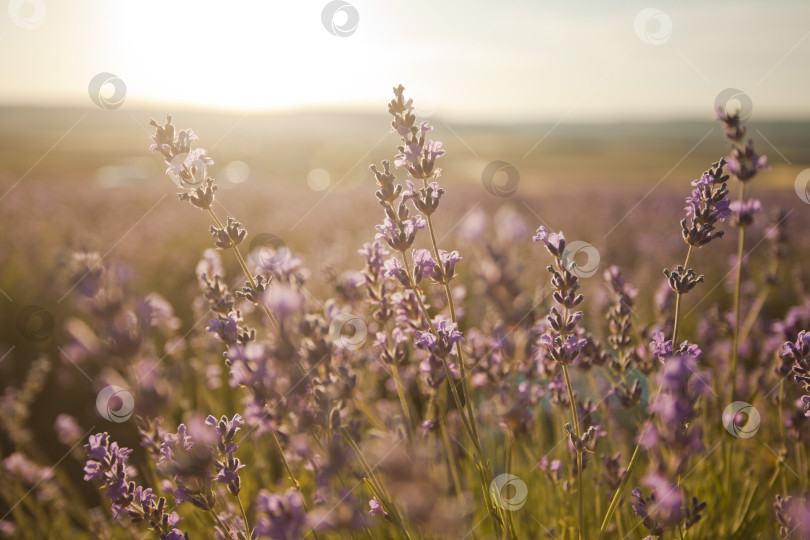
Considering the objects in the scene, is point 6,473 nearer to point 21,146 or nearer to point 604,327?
point 604,327

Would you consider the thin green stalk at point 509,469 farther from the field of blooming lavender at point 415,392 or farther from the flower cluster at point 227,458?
the flower cluster at point 227,458

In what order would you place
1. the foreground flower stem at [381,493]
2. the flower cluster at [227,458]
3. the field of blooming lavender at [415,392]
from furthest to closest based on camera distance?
the foreground flower stem at [381,493], the flower cluster at [227,458], the field of blooming lavender at [415,392]

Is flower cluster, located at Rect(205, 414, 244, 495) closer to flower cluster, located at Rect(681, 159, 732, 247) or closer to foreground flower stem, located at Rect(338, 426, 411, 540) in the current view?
foreground flower stem, located at Rect(338, 426, 411, 540)

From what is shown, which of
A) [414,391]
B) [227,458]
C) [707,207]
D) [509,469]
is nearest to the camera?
[227,458]

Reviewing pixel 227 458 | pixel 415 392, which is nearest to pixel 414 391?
pixel 415 392

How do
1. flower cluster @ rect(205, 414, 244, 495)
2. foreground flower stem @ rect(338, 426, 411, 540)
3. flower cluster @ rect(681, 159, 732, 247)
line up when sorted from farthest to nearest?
flower cluster @ rect(681, 159, 732, 247)
foreground flower stem @ rect(338, 426, 411, 540)
flower cluster @ rect(205, 414, 244, 495)

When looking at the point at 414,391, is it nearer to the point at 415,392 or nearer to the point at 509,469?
the point at 415,392

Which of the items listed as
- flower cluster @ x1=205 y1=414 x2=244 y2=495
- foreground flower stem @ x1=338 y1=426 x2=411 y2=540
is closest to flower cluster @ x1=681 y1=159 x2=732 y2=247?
foreground flower stem @ x1=338 y1=426 x2=411 y2=540

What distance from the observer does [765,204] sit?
524 inches

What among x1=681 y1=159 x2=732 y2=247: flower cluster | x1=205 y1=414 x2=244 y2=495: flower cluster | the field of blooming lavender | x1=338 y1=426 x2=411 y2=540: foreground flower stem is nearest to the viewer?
the field of blooming lavender

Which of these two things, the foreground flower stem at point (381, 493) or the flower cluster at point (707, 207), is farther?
the flower cluster at point (707, 207)

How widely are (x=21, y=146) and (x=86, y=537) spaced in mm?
59306

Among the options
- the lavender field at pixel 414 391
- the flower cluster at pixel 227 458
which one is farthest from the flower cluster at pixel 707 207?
the flower cluster at pixel 227 458

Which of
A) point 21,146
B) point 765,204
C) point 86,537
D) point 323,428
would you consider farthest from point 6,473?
point 21,146
